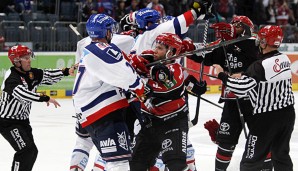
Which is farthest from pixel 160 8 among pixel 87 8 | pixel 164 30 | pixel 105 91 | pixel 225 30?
pixel 105 91

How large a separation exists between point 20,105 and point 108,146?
137cm

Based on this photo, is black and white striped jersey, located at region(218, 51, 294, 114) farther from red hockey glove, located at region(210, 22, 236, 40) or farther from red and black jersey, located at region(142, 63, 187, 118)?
red hockey glove, located at region(210, 22, 236, 40)

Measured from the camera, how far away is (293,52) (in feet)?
47.9

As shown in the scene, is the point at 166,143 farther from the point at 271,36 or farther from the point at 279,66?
the point at 271,36

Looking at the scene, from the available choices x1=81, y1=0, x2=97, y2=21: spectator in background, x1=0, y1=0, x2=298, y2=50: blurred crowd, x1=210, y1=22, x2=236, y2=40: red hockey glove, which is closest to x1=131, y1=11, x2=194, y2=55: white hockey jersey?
x1=210, y1=22, x2=236, y2=40: red hockey glove

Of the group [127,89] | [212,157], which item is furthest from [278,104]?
[212,157]

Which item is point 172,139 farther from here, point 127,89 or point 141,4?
point 141,4

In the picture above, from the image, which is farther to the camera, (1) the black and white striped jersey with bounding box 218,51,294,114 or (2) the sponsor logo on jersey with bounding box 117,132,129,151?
(1) the black and white striped jersey with bounding box 218,51,294,114

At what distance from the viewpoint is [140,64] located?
5.22m

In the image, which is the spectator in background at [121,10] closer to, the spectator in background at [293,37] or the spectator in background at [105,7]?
the spectator in background at [105,7]

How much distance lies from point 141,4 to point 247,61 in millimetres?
8718

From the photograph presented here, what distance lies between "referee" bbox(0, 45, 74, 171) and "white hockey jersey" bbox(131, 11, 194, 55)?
80 centimetres

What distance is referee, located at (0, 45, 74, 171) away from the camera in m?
5.84

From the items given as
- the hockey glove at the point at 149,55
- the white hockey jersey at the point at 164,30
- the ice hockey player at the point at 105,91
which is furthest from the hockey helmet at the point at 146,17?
the ice hockey player at the point at 105,91
